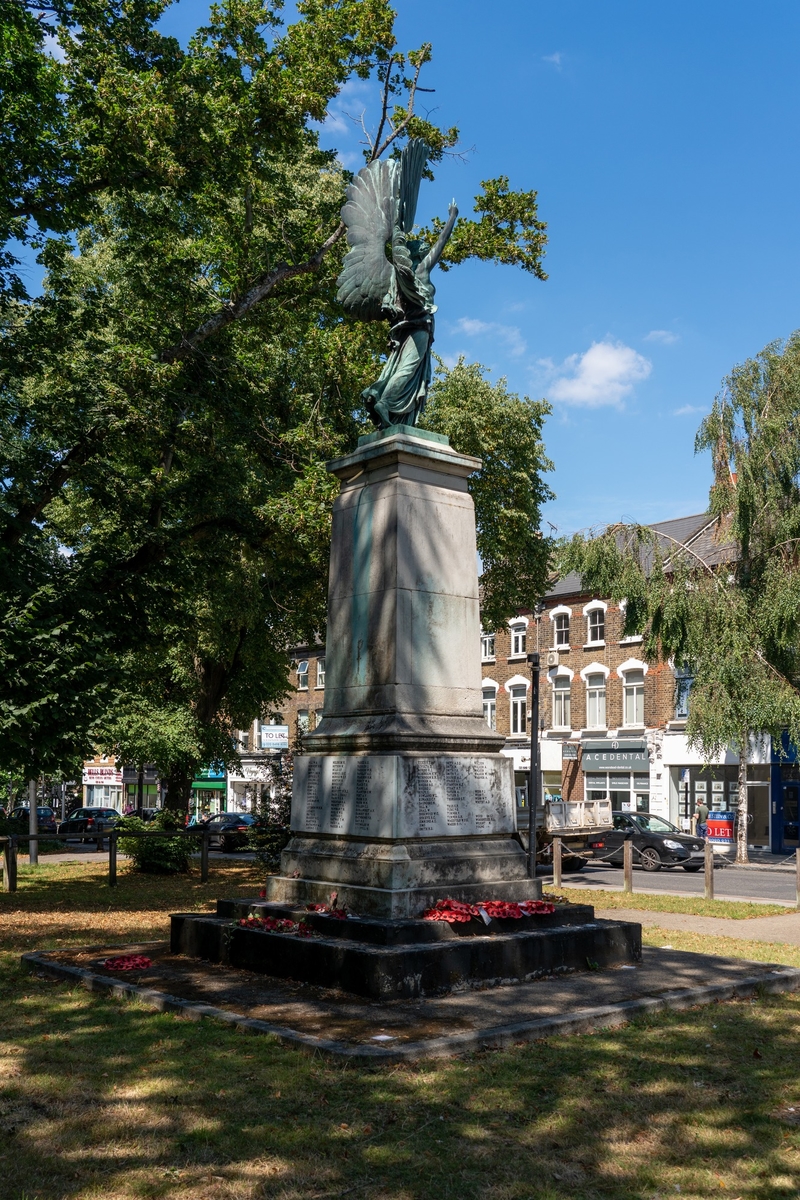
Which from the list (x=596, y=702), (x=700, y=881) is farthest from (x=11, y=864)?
(x=596, y=702)

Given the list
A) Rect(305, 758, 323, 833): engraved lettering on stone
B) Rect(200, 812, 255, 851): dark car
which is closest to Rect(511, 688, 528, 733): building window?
Rect(200, 812, 255, 851): dark car

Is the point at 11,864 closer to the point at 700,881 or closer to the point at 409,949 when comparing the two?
the point at 409,949

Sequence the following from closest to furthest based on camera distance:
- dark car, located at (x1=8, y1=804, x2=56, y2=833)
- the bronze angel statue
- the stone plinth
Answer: the stone plinth → the bronze angel statue → dark car, located at (x1=8, y1=804, x2=56, y2=833)

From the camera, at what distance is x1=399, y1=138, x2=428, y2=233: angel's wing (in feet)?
37.5

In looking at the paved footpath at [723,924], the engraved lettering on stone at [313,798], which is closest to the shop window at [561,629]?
the paved footpath at [723,924]

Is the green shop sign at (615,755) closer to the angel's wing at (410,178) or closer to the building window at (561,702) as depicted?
the building window at (561,702)

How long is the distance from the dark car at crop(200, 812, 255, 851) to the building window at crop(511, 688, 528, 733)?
13564 mm

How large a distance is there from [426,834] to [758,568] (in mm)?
25524

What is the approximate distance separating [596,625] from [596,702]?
3.37 meters

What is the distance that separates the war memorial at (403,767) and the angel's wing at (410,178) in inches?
0.8

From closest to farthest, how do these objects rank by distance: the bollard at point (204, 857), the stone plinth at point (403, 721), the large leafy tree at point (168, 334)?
the stone plinth at point (403, 721) → the large leafy tree at point (168, 334) → the bollard at point (204, 857)

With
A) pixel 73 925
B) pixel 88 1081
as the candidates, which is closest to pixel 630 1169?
pixel 88 1081

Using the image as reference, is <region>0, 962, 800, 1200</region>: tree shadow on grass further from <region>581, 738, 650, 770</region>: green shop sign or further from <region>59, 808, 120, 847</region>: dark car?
<region>581, 738, 650, 770</region>: green shop sign

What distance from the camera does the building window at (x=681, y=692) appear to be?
4066 centimetres
